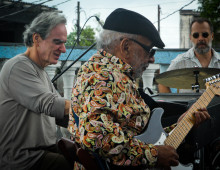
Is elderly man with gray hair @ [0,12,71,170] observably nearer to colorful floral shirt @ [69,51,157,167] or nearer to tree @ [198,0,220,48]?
colorful floral shirt @ [69,51,157,167]

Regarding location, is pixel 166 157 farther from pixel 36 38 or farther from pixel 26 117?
pixel 36 38

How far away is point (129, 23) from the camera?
1687 mm

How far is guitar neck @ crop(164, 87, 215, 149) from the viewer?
5.97ft

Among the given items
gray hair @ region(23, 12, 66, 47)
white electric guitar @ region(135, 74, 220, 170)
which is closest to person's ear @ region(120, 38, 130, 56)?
white electric guitar @ region(135, 74, 220, 170)

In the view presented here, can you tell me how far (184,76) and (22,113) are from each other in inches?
63.0

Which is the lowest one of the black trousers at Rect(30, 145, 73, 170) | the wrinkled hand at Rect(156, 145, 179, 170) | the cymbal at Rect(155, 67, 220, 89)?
the black trousers at Rect(30, 145, 73, 170)

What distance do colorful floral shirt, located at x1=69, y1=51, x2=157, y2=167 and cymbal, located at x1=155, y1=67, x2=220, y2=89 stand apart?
4.12ft

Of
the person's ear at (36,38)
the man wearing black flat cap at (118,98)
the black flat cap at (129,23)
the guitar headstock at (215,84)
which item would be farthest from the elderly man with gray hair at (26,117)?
the guitar headstock at (215,84)

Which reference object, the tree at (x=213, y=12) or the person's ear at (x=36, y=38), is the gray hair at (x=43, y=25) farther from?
the tree at (x=213, y=12)

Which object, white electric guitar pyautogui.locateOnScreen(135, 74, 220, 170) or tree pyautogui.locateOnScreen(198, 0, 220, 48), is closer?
white electric guitar pyautogui.locateOnScreen(135, 74, 220, 170)

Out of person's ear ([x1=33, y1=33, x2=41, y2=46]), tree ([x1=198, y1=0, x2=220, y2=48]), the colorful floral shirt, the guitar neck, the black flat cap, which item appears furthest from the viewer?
tree ([x1=198, y1=0, x2=220, y2=48])

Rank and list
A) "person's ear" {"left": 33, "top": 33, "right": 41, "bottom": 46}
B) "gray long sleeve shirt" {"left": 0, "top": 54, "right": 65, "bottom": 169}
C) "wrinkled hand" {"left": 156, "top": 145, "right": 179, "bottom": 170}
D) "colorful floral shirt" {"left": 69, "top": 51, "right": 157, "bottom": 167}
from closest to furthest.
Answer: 1. "colorful floral shirt" {"left": 69, "top": 51, "right": 157, "bottom": 167}
2. "wrinkled hand" {"left": 156, "top": 145, "right": 179, "bottom": 170}
3. "gray long sleeve shirt" {"left": 0, "top": 54, "right": 65, "bottom": 169}
4. "person's ear" {"left": 33, "top": 33, "right": 41, "bottom": 46}

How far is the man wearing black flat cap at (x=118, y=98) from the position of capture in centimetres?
139

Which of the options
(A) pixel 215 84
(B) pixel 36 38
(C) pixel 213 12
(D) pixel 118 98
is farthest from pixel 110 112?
(C) pixel 213 12
